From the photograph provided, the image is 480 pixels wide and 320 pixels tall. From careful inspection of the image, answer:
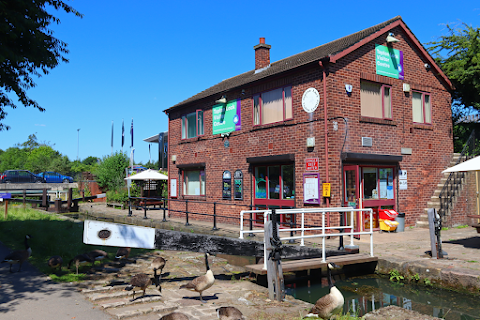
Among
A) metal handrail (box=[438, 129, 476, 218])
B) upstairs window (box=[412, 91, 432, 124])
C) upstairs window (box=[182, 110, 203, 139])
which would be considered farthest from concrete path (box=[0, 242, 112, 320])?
upstairs window (box=[412, 91, 432, 124])

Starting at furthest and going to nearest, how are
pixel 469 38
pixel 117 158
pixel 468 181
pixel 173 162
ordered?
pixel 117 158, pixel 173 162, pixel 469 38, pixel 468 181

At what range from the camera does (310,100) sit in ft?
41.9

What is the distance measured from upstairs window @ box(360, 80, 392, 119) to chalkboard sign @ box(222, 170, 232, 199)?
609 cm

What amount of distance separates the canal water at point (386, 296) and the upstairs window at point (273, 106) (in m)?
6.59

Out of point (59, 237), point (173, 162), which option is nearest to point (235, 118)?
point (173, 162)

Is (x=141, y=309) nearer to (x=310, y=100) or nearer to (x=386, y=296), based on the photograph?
(x=386, y=296)

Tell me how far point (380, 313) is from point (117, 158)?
29.0 meters

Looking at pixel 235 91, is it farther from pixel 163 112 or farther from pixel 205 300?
pixel 205 300

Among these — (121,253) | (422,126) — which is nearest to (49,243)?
(121,253)

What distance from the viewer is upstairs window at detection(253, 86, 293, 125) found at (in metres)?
13.8

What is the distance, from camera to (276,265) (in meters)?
6.43

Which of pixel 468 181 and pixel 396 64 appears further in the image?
pixel 468 181

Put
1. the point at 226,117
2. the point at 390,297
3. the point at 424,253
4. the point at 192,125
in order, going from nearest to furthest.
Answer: the point at 390,297 < the point at 424,253 < the point at 226,117 < the point at 192,125

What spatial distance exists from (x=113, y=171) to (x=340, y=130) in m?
22.8
